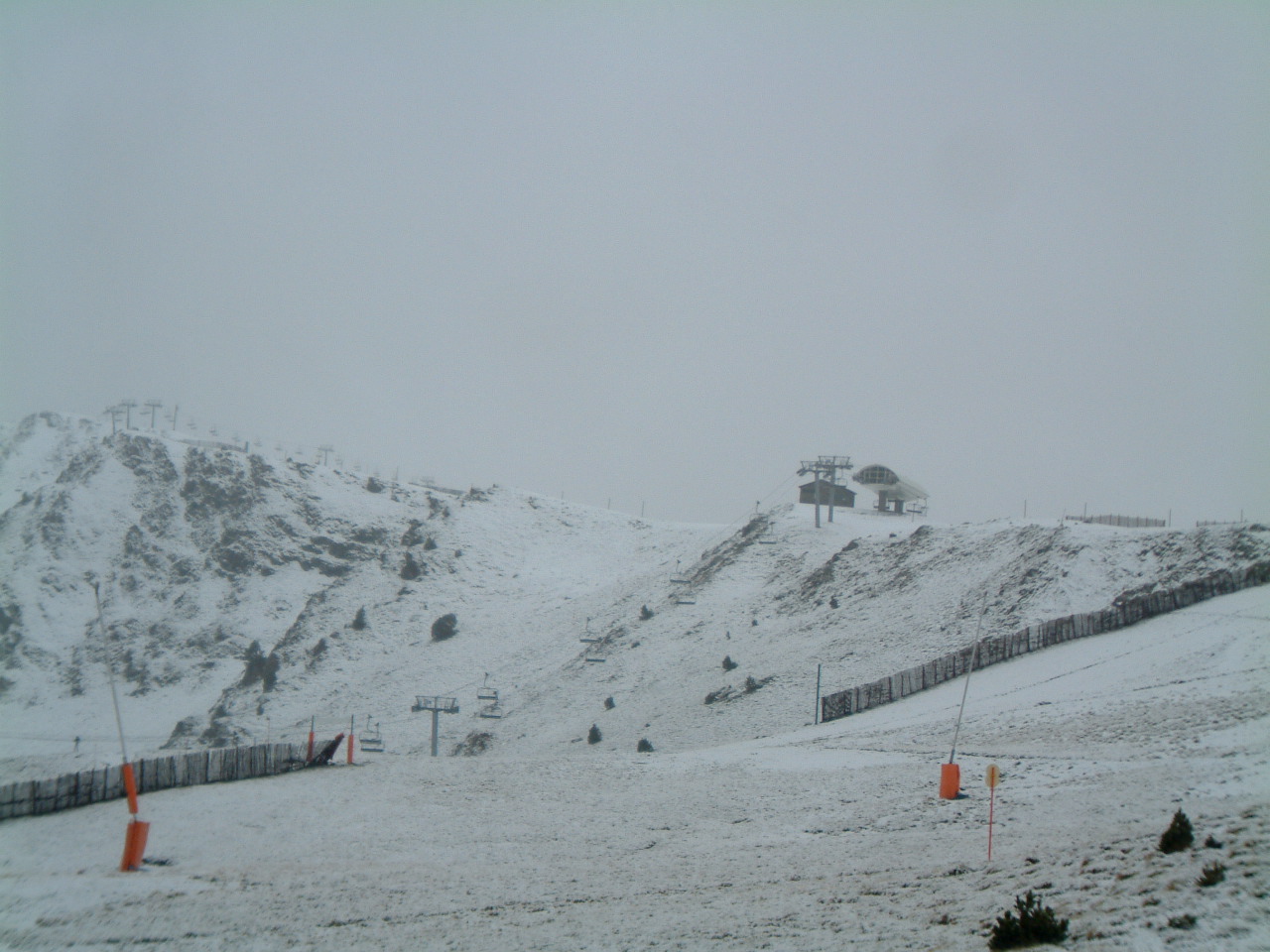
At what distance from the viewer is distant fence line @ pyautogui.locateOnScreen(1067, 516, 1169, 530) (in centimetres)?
6962

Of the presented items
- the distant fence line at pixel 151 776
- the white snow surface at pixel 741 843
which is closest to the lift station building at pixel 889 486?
the white snow surface at pixel 741 843

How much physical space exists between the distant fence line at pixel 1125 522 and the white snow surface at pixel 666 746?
666 cm

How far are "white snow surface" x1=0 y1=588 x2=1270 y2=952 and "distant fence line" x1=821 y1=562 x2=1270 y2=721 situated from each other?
6844 millimetres

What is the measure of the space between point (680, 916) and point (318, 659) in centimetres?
8389

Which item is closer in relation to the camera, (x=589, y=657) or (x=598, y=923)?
(x=598, y=923)

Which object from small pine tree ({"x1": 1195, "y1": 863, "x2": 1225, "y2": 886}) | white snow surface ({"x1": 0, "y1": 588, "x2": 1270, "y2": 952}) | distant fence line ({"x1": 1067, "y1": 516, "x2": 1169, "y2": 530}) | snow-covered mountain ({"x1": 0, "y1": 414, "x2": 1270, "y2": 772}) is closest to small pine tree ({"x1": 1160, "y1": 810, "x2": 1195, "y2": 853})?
white snow surface ({"x1": 0, "y1": 588, "x2": 1270, "y2": 952})

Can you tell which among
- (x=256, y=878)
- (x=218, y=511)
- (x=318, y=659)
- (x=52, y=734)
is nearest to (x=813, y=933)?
(x=256, y=878)

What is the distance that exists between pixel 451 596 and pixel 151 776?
231 ft

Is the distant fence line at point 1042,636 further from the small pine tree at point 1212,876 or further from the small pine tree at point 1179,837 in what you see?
the small pine tree at point 1212,876

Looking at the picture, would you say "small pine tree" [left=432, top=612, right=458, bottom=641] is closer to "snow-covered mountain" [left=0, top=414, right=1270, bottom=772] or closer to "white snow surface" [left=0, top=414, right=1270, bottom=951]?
"snow-covered mountain" [left=0, top=414, right=1270, bottom=772]

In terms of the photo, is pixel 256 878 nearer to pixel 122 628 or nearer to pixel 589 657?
pixel 589 657

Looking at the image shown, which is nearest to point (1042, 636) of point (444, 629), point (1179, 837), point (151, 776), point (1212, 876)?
point (1179, 837)

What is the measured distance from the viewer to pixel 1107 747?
91.8 ft

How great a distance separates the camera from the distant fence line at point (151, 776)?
2819 cm
